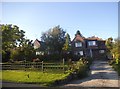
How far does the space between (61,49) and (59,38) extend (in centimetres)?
254

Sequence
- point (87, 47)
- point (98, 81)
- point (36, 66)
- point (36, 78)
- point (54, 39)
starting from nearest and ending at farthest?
point (98, 81) < point (36, 78) < point (36, 66) < point (54, 39) < point (87, 47)

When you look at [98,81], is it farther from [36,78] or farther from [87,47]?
[87,47]

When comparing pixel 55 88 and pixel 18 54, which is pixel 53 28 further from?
pixel 55 88

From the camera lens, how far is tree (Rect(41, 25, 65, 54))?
5291cm

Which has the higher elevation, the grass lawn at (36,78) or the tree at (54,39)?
the tree at (54,39)

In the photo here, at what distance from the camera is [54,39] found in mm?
53281

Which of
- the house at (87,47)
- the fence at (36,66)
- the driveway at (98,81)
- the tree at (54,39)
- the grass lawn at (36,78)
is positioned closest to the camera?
the driveway at (98,81)

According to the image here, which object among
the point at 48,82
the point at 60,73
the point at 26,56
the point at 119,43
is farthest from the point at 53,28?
the point at 48,82

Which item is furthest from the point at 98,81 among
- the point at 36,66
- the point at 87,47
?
the point at 87,47

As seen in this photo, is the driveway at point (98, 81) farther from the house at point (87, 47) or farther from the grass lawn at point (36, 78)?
the house at point (87, 47)

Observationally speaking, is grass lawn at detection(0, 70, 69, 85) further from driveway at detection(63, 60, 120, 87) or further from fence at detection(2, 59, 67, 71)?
driveway at detection(63, 60, 120, 87)

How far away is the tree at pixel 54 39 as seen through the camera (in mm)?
52906

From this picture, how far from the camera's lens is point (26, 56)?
4253 centimetres

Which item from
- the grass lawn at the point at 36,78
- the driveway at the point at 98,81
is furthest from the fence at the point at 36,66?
the driveway at the point at 98,81
